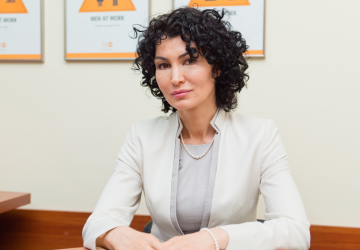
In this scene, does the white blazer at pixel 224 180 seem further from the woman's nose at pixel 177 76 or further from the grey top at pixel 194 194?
the woman's nose at pixel 177 76

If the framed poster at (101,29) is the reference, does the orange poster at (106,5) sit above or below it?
above

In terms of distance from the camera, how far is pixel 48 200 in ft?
6.72

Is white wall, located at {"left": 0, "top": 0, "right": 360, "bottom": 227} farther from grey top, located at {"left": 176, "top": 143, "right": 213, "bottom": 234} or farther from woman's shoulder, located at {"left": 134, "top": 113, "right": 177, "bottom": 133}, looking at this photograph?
grey top, located at {"left": 176, "top": 143, "right": 213, "bottom": 234}

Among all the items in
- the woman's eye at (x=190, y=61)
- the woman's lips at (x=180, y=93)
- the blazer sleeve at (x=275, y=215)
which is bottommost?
the blazer sleeve at (x=275, y=215)

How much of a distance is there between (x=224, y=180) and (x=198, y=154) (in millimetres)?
168

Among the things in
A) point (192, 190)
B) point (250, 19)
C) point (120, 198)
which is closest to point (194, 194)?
point (192, 190)

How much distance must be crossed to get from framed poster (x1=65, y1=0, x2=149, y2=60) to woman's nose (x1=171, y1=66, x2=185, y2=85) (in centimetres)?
80

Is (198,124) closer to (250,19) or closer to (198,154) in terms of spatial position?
(198,154)

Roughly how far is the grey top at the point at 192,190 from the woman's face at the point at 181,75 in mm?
239

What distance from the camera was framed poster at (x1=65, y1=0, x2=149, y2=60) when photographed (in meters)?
1.90

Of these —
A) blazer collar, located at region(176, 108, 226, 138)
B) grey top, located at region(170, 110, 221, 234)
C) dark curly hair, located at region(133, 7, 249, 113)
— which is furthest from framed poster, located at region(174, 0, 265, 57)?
grey top, located at region(170, 110, 221, 234)

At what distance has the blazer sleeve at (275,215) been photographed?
913mm

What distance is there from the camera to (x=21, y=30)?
6.57 feet

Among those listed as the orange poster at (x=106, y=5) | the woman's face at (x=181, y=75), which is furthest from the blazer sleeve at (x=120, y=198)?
the orange poster at (x=106, y=5)
